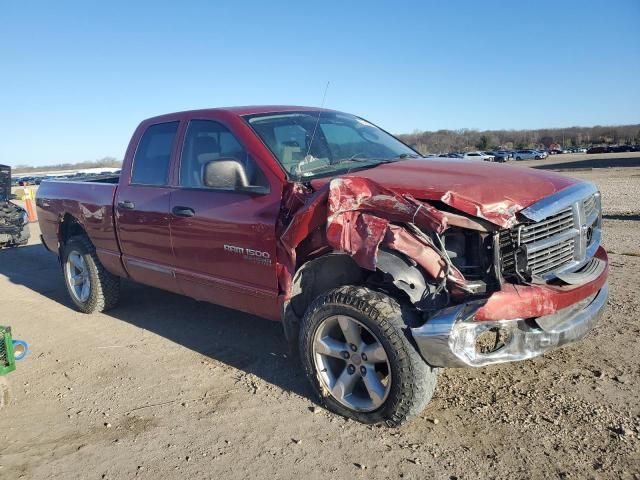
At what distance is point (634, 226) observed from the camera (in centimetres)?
902

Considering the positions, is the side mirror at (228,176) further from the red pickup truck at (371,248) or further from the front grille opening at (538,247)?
the front grille opening at (538,247)

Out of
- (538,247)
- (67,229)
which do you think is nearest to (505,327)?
(538,247)

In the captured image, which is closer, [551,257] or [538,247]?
[538,247]

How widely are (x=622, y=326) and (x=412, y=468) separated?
265 centimetres

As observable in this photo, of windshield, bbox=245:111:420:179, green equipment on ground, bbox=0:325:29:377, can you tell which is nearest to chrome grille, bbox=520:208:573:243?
windshield, bbox=245:111:420:179

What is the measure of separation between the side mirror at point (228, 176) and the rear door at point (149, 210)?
0.91m

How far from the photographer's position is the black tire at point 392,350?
119 inches

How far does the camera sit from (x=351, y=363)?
3330mm

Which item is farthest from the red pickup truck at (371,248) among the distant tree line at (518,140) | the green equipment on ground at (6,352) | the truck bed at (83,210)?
the distant tree line at (518,140)

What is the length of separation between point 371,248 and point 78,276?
442 cm

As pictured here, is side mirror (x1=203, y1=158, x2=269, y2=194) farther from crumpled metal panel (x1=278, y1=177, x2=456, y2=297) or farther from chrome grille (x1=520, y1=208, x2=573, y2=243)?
chrome grille (x1=520, y1=208, x2=573, y2=243)

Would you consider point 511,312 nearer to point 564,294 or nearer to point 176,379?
point 564,294

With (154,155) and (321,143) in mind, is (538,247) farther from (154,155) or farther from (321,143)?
(154,155)

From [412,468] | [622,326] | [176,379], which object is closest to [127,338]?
[176,379]
